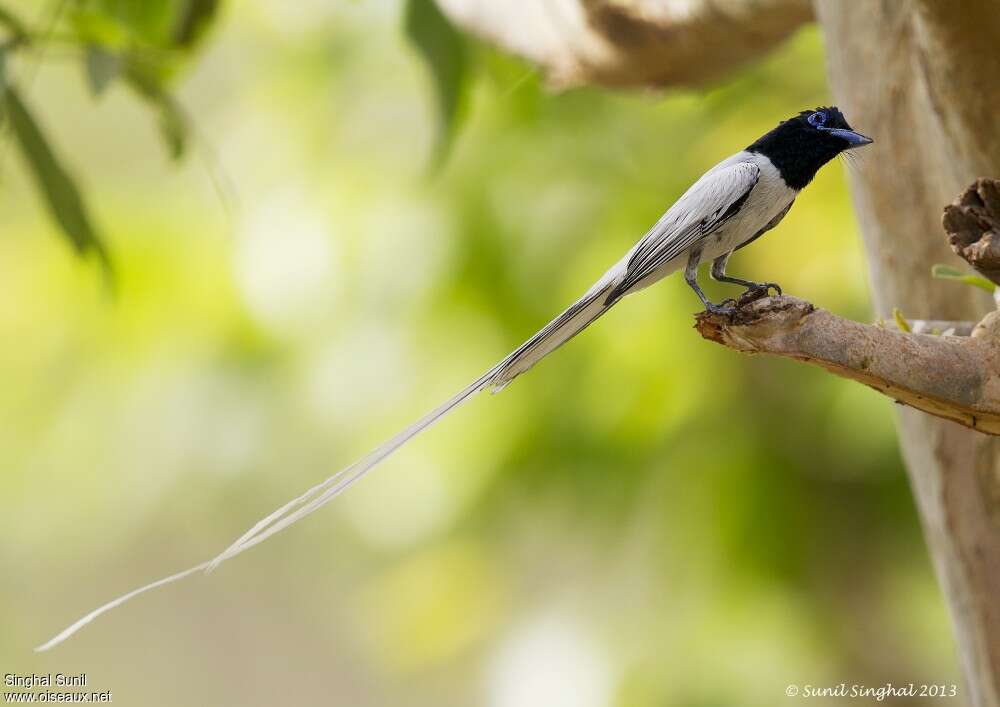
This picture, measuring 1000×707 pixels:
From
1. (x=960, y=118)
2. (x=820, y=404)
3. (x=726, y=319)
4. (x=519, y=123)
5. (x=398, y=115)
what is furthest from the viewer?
(x=398, y=115)

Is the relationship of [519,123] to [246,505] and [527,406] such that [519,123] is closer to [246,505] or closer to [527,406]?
[527,406]

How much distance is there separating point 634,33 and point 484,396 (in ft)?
4.70

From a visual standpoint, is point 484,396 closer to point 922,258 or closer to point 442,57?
point 442,57

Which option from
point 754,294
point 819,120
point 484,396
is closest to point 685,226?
point 754,294

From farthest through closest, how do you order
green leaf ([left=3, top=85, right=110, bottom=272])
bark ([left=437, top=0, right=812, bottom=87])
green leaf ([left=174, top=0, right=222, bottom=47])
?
bark ([left=437, top=0, right=812, bottom=87]), green leaf ([left=174, top=0, right=222, bottom=47]), green leaf ([left=3, top=85, right=110, bottom=272])

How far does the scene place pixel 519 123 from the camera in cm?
396

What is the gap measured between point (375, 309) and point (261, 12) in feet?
4.99

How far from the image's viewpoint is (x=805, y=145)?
1.42 meters

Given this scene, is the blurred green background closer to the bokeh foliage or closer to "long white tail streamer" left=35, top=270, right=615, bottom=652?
the bokeh foliage

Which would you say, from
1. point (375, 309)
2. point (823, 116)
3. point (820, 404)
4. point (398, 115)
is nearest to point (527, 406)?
point (375, 309)

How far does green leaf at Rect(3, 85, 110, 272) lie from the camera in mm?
2115

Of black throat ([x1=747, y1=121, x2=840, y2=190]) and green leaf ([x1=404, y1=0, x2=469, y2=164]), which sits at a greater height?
green leaf ([x1=404, y1=0, x2=469, y2=164])

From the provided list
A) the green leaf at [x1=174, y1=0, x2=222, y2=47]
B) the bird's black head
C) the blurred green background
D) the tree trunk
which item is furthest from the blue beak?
the blurred green background

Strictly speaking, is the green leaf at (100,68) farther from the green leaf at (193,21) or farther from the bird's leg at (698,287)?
the bird's leg at (698,287)
